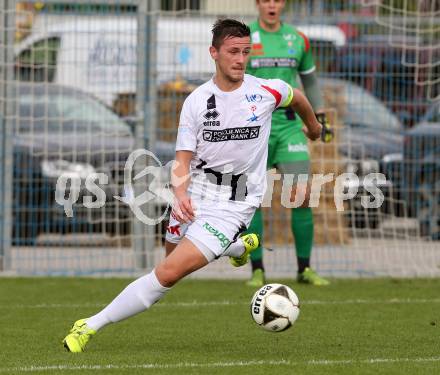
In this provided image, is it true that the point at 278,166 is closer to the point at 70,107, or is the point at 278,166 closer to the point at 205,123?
the point at 70,107

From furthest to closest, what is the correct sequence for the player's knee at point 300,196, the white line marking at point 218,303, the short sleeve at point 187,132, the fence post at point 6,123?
1. the fence post at point 6,123
2. the player's knee at point 300,196
3. the white line marking at point 218,303
4. the short sleeve at point 187,132

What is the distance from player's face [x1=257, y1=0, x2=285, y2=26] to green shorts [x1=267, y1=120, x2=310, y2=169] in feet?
2.92

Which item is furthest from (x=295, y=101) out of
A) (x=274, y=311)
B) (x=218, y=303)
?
(x=218, y=303)

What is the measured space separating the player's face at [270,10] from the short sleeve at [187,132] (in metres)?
3.64

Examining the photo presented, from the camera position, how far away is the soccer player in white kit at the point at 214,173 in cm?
678

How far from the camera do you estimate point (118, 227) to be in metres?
12.2

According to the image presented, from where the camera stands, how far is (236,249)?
287 inches

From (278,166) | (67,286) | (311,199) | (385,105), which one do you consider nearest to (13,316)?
(67,286)

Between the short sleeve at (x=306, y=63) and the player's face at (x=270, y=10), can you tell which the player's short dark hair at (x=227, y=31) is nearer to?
the player's face at (x=270, y=10)

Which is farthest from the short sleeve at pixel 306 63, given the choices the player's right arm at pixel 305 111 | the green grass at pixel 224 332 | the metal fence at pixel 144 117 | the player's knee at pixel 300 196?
the player's right arm at pixel 305 111

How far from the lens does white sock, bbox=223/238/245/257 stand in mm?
7230

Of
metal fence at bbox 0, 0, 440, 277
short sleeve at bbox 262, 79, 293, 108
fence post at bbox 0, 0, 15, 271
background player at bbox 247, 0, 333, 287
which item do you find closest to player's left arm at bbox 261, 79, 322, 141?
short sleeve at bbox 262, 79, 293, 108

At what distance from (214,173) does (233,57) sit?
0.68 m

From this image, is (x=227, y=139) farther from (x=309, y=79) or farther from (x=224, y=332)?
(x=309, y=79)
